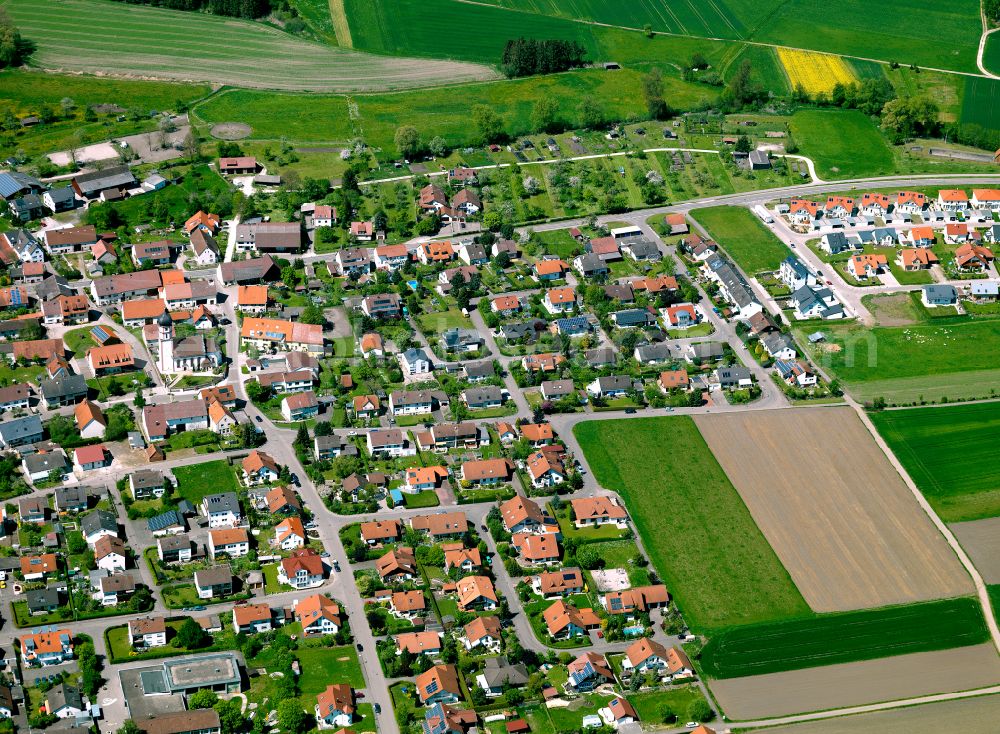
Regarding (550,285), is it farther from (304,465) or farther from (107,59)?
(107,59)

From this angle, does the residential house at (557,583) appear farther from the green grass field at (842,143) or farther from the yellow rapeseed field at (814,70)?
the yellow rapeseed field at (814,70)

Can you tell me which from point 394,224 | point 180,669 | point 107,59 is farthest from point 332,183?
point 180,669

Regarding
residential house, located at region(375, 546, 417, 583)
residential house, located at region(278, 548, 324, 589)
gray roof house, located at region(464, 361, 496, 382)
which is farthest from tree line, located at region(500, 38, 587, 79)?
residential house, located at region(278, 548, 324, 589)

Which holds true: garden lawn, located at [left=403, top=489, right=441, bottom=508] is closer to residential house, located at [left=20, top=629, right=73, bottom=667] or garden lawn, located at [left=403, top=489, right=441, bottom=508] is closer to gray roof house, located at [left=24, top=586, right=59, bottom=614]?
gray roof house, located at [left=24, top=586, right=59, bottom=614]

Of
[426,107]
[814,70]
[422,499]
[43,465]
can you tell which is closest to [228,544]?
[422,499]

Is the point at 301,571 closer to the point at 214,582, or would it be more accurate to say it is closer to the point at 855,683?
the point at 214,582

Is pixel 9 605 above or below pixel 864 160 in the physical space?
below
